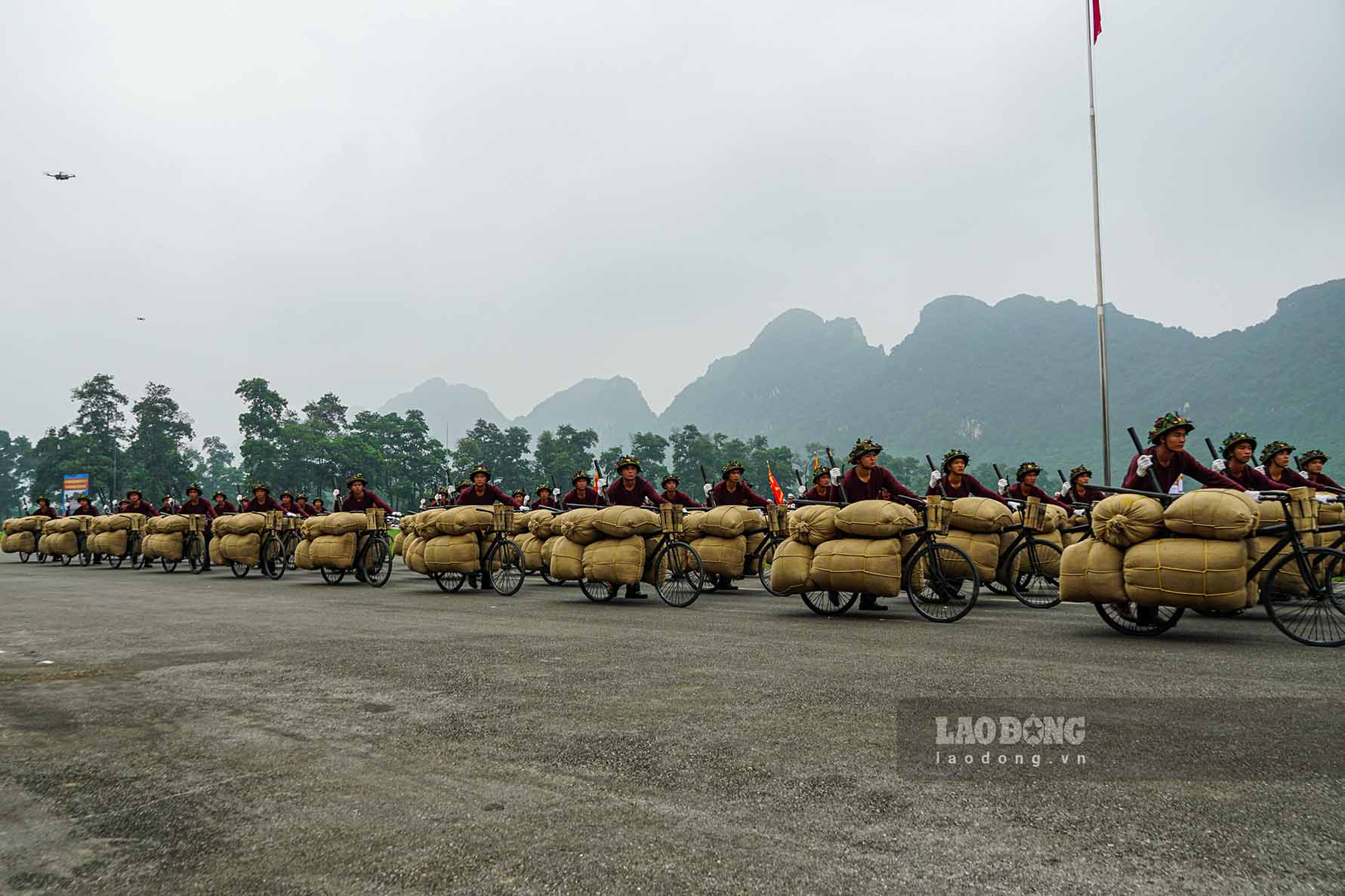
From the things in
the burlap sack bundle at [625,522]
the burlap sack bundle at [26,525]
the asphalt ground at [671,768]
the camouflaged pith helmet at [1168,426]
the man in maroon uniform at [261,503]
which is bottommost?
the asphalt ground at [671,768]

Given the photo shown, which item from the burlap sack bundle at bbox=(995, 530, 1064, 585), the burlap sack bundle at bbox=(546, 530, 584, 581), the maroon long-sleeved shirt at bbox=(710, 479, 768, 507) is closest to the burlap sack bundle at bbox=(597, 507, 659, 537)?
the burlap sack bundle at bbox=(546, 530, 584, 581)

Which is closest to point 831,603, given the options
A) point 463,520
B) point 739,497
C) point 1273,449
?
point 739,497

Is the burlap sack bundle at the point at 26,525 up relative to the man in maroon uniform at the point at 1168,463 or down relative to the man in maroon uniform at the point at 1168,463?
down

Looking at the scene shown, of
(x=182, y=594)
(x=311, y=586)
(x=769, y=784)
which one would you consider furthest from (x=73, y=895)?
(x=311, y=586)

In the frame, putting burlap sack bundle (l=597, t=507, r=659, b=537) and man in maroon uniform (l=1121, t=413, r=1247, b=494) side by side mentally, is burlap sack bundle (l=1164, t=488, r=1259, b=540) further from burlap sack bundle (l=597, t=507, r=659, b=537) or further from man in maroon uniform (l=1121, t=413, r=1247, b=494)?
burlap sack bundle (l=597, t=507, r=659, b=537)

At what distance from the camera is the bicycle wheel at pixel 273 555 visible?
1623cm

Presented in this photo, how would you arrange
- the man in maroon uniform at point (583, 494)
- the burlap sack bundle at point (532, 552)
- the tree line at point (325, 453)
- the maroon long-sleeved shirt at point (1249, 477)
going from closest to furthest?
the maroon long-sleeved shirt at point (1249, 477)
the man in maroon uniform at point (583, 494)
the burlap sack bundle at point (532, 552)
the tree line at point (325, 453)

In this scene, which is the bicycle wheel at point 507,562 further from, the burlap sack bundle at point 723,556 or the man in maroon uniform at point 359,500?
the man in maroon uniform at point 359,500

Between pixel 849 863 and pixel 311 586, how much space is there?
43.1 feet

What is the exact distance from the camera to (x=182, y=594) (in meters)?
12.1

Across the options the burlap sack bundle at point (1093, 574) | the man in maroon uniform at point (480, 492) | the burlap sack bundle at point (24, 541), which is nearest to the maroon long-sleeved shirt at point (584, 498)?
the man in maroon uniform at point (480, 492)

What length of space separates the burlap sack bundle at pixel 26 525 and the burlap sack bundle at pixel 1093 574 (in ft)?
91.8

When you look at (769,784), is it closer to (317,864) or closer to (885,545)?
(317,864)

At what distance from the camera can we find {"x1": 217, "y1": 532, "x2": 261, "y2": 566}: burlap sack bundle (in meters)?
16.1
